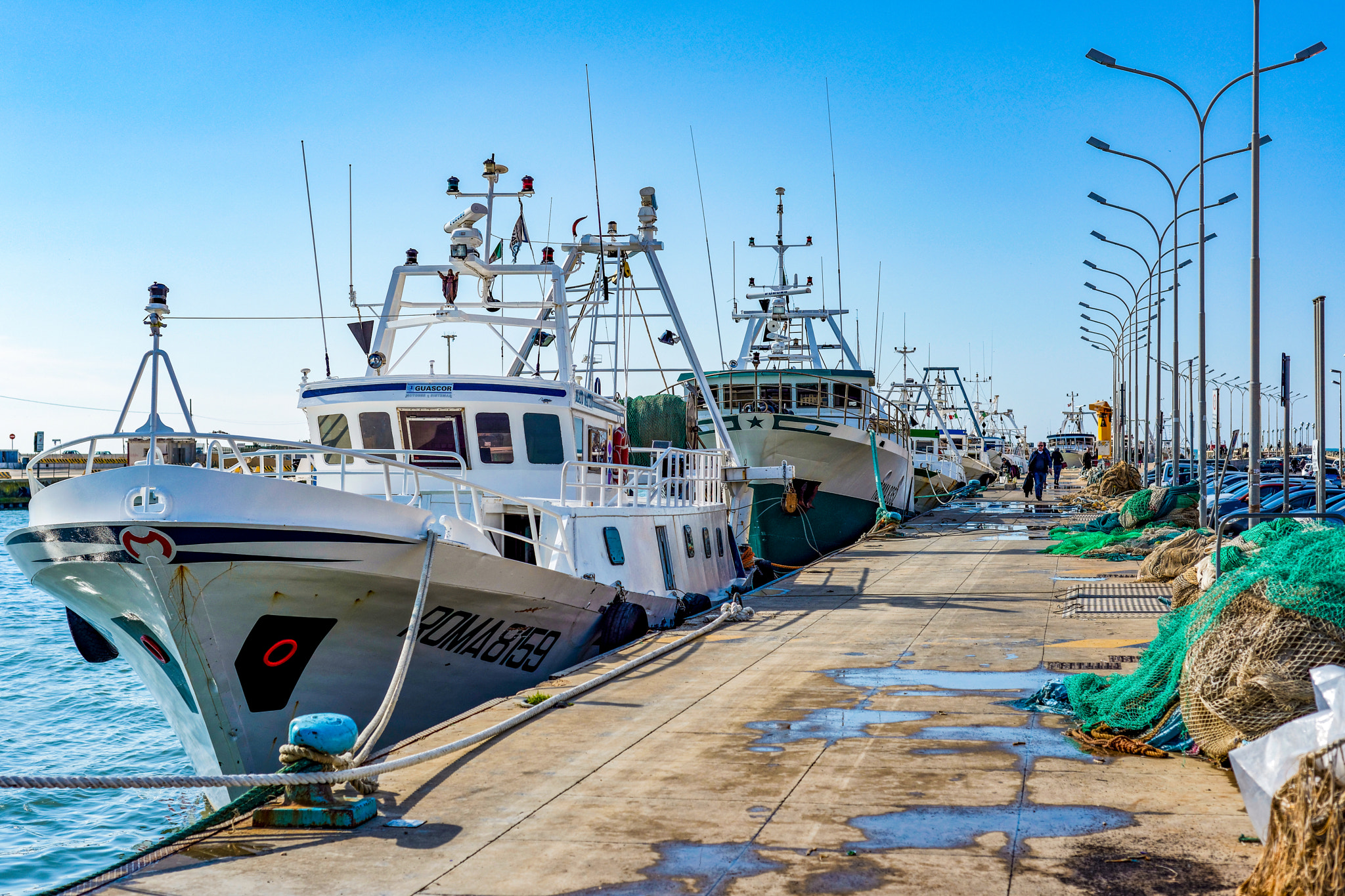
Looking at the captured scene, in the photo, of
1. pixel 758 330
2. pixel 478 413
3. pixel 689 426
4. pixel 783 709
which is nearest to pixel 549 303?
pixel 478 413

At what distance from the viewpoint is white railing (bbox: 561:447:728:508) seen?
12656 mm

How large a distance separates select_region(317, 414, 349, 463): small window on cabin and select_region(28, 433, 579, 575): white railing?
22cm

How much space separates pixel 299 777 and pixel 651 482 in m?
9.80

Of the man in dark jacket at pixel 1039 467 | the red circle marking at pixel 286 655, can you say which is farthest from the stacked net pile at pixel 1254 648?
the man in dark jacket at pixel 1039 467

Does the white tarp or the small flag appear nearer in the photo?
the white tarp

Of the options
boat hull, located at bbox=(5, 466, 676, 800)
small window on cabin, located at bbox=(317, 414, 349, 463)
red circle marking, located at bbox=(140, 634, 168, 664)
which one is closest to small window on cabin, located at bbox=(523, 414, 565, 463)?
small window on cabin, located at bbox=(317, 414, 349, 463)

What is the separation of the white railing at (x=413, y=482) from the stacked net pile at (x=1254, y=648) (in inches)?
209

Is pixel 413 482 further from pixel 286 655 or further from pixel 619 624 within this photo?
pixel 286 655

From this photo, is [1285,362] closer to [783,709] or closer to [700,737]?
[783,709]

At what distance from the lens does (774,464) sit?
28500mm

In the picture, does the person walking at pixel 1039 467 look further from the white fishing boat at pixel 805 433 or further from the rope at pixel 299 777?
the rope at pixel 299 777

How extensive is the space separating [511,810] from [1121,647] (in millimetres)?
6714

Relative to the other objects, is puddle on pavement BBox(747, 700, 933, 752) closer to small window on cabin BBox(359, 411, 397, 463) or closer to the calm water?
the calm water

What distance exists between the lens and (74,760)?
549 inches
